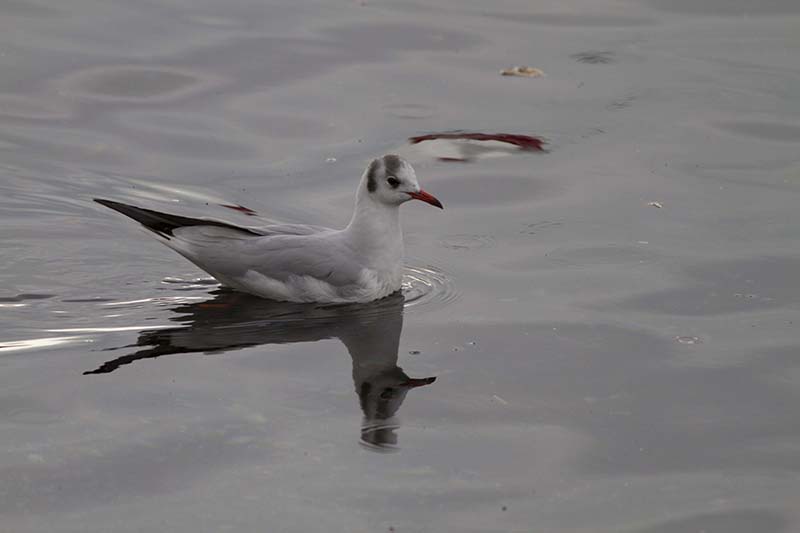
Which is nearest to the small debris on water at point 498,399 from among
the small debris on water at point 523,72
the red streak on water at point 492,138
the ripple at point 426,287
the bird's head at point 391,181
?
the ripple at point 426,287

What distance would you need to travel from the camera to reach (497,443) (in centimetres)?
691

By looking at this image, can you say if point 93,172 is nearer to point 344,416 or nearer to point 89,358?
point 89,358

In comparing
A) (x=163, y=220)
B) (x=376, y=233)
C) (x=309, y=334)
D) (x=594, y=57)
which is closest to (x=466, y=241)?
(x=376, y=233)

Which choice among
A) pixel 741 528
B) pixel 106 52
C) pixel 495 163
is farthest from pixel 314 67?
pixel 741 528

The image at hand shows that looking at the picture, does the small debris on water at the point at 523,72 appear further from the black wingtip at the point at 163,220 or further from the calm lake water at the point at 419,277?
the black wingtip at the point at 163,220

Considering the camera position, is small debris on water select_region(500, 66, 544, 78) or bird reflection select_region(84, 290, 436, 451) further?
small debris on water select_region(500, 66, 544, 78)

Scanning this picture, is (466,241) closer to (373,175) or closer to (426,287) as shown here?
(426,287)

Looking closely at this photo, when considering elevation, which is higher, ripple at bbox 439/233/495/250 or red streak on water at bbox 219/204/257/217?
ripple at bbox 439/233/495/250

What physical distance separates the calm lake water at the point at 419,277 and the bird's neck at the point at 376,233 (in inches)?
11.2

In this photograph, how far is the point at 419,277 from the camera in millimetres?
9414

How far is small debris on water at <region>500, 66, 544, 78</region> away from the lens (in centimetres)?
1381

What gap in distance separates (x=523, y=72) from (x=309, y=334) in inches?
243

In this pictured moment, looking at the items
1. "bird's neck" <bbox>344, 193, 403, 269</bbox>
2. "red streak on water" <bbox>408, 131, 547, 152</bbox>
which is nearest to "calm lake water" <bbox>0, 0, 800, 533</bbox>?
"red streak on water" <bbox>408, 131, 547, 152</bbox>

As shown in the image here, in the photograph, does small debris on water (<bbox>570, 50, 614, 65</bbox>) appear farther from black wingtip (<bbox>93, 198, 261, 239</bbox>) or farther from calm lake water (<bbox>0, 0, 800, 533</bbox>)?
black wingtip (<bbox>93, 198, 261, 239</bbox>)
